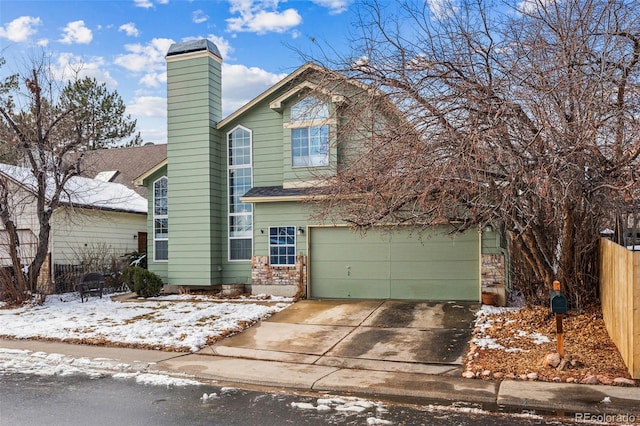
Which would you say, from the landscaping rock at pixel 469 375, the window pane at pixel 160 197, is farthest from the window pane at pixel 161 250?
the landscaping rock at pixel 469 375

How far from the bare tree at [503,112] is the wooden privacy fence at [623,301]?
0.92m

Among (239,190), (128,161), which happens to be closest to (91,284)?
(239,190)

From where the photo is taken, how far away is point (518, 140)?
24.5 feet

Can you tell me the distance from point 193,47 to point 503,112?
36.1ft

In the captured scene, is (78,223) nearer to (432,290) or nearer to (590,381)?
(432,290)

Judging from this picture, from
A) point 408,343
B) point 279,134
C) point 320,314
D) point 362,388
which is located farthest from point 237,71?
point 362,388

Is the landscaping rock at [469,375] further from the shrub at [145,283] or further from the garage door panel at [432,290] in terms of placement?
the shrub at [145,283]

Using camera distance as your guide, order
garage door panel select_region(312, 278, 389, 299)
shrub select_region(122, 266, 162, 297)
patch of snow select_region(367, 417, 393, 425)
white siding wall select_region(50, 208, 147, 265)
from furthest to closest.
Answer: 1. white siding wall select_region(50, 208, 147, 265)
2. shrub select_region(122, 266, 162, 297)
3. garage door panel select_region(312, 278, 389, 299)
4. patch of snow select_region(367, 417, 393, 425)

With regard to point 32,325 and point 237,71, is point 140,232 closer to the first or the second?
point 237,71

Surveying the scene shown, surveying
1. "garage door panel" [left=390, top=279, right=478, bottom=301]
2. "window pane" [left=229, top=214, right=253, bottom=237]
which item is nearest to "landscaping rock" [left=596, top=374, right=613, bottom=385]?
"garage door panel" [left=390, top=279, right=478, bottom=301]

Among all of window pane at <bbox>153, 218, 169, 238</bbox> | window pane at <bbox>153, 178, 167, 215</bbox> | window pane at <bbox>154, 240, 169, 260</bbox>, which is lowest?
window pane at <bbox>154, 240, 169, 260</bbox>

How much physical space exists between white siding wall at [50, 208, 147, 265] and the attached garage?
28.0 feet

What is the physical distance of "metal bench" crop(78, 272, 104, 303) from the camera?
15190 millimetres

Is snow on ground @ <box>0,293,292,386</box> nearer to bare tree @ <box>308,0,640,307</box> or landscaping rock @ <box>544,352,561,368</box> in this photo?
bare tree @ <box>308,0,640,307</box>
